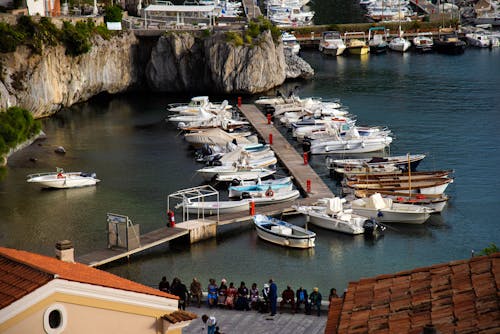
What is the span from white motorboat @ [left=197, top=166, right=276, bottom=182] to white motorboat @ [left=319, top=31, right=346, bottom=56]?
191 ft

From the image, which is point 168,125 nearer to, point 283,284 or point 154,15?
point 154,15

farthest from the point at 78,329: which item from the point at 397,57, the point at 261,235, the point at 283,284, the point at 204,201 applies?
the point at 397,57

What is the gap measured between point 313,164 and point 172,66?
32.8 metres

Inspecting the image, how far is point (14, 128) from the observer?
58688 mm

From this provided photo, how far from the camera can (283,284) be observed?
4919cm

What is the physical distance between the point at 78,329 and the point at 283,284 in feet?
80.1

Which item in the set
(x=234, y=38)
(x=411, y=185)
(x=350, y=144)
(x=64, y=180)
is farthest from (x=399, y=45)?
(x=64, y=180)

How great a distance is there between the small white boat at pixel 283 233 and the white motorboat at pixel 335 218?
2568mm

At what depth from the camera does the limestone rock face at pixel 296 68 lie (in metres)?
110

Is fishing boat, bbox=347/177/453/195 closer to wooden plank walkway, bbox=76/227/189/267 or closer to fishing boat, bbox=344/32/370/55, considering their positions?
wooden plank walkway, bbox=76/227/189/267

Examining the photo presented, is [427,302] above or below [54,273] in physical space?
below

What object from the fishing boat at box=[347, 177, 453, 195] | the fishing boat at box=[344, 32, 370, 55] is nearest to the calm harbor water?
the fishing boat at box=[347, 177, 453, 195]

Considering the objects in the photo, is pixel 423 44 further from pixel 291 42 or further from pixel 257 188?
pixel 257 188

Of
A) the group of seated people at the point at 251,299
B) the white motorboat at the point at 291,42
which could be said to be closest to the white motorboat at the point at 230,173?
the group of seated people at the point at 251,299
